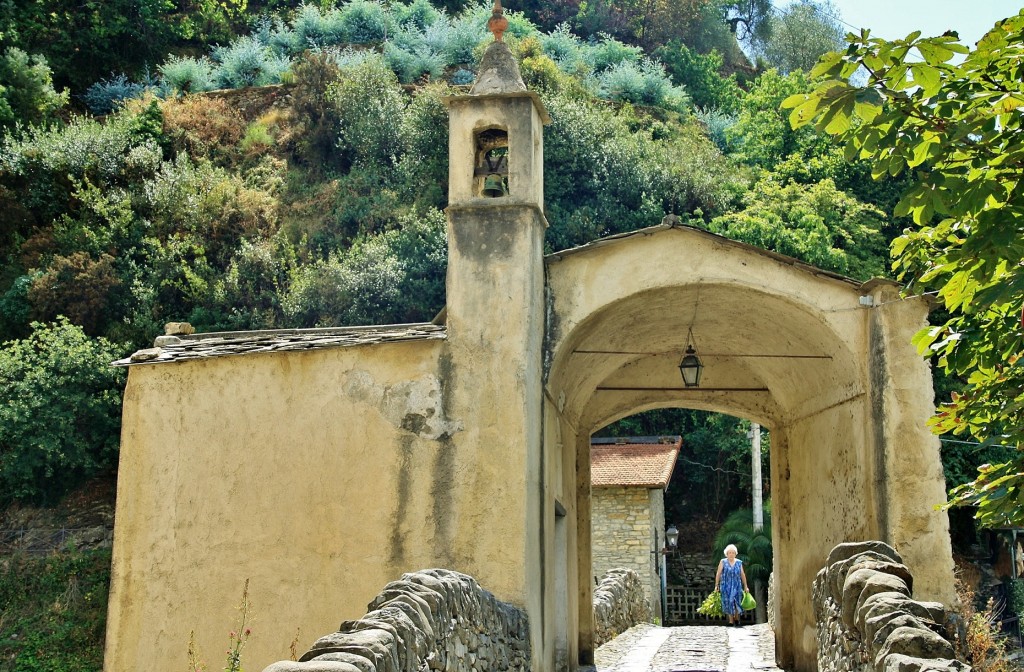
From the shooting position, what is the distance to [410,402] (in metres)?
11.6

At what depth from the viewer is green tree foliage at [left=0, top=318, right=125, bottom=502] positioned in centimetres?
2475

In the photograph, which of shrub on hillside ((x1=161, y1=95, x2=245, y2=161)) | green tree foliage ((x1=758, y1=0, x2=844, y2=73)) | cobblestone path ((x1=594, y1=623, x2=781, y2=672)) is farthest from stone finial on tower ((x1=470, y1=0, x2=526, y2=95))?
green tree foliage ((x1=758, y1=0, x2=844, y2=73))

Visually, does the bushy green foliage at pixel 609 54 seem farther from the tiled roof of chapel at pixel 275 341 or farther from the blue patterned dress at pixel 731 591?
the tiled roof of chapel at pixel 275 341

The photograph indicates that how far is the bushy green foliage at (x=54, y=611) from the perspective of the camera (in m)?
21.2

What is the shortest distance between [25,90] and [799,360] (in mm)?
29289

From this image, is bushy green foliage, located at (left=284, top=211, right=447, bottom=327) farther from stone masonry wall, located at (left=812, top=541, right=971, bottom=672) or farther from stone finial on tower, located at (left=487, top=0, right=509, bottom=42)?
stone masonry wall, located at (left=812, top=541, right=971, bottom=672)

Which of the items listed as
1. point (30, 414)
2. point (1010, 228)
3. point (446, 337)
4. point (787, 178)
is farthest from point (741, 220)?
point (1010, 228)

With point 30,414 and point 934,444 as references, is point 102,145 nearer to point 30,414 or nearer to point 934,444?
point 30,414

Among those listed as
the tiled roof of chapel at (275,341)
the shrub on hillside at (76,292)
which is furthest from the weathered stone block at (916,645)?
the shrub on hillside at (76,292)

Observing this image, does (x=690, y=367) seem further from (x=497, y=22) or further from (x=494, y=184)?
(x=497, y=22)

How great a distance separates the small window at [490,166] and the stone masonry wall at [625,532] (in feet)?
50.3

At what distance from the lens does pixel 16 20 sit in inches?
1531

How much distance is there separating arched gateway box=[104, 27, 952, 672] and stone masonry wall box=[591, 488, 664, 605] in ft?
46.1

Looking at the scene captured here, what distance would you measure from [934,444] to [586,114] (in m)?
27.0
